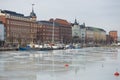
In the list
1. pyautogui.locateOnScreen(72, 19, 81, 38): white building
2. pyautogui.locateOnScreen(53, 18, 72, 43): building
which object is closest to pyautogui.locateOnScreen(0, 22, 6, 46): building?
pyautogui.locateOnScreen(53, 18, 72, 43): building

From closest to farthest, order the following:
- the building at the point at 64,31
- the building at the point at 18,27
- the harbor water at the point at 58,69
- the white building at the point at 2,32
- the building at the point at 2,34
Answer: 1. the harbor water at the point at 58,69
2. the building at the point at 2,34
3. the white building at the point at 2,32
4. the building at the point at 18,27
5. the building at the point at 64,31

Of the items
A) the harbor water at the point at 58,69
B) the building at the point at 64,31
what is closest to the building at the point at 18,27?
the building at the point at 64,31

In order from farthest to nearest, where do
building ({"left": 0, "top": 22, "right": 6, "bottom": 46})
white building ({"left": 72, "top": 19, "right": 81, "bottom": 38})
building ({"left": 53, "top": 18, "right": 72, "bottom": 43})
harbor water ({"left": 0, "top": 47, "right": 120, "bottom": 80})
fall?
white building ({"left": 72, "top": 19, "right": 81, "bottom": 38})
building ({"left": 53, "top": 18, "right": 72, "bottom": 43})
building ({"left": 0, "top": 22, "right": 6, "bottom": 46})
harbor water ({"left": 0, "top": 47, "right": 120, "bottom": 80})

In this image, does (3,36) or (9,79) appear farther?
(3,36)

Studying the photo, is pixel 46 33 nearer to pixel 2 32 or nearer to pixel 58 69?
pixel 2 32

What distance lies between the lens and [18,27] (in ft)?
402

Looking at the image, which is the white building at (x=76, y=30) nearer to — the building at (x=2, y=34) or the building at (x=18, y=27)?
the building at (x=18, y=27)

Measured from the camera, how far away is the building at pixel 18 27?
11231 cm

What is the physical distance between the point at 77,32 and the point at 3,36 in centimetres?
9627

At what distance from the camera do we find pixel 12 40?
4459 inches

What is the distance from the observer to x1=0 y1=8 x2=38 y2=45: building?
368 feet

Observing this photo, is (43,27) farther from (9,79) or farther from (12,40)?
(9,79)

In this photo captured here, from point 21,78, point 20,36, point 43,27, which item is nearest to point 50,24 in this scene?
point 43,27

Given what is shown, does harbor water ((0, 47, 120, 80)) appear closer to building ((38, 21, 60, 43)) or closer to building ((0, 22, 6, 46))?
building ((0, 22, 6, 46))
